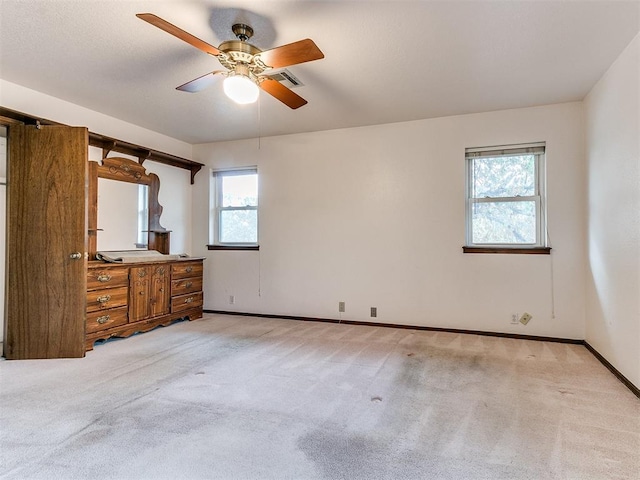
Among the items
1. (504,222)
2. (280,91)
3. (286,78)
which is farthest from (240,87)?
(504,222)

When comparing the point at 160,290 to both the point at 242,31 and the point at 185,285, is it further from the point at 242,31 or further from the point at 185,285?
the point at 242,31

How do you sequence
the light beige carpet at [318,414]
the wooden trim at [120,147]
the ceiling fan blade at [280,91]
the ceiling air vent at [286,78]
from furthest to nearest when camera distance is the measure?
1. the wooden trim at [120,147]
2. the ceiling air vent at [286,78]
3. the ceiling fan blade at [280,91]
4. the light beige carpet at [318,414]

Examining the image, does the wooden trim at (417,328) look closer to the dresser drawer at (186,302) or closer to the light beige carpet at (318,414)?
the light beige carpet at (318,414)

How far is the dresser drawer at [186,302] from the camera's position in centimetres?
454

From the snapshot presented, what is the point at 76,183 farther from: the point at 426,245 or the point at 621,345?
the point at 621,345

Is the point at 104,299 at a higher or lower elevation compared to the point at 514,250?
lower

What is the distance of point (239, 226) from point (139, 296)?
69.3 inches

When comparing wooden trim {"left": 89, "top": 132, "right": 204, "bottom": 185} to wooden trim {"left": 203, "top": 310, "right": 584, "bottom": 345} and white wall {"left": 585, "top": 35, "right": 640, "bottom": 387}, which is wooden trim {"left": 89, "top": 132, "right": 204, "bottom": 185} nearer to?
wooden trim {"left": 203, "top": 310, "right": 584, "bottom": 345}

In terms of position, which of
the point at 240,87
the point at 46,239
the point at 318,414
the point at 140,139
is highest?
the point at 140,139

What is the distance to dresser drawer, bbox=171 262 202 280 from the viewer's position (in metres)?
4.56

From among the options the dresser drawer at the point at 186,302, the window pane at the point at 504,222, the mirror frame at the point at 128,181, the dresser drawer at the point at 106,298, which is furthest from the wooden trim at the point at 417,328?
the dresser drawer at the point at 106,298

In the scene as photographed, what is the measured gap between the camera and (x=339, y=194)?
4.74 metres

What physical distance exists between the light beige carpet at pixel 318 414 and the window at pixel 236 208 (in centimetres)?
206

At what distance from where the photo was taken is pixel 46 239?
3.28m
